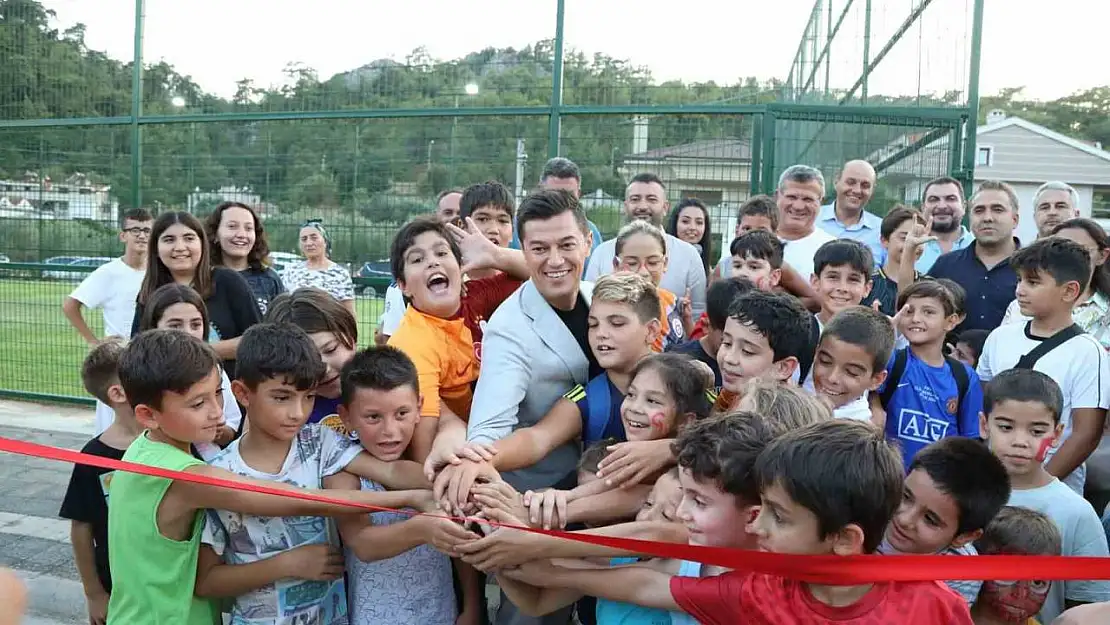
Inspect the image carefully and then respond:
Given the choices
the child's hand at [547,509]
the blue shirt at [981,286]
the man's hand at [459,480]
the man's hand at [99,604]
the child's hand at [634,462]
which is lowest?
the man's hand at [99,604]

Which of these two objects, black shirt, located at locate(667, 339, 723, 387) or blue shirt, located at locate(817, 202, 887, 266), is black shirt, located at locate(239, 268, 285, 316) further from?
blue shirt, located at locate(817, 202, 887, 266)

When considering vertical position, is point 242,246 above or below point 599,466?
above

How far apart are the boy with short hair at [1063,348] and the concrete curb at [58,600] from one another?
4395 mm

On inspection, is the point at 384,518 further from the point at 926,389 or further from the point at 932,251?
the point at 932,251

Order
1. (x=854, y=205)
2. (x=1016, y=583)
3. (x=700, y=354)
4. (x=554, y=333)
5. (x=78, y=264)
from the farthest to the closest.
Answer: (x=78, y=264)
(x=854, y=205)
(x=700, y=354)
(x=554, y=333)
(x=1016, y=583)

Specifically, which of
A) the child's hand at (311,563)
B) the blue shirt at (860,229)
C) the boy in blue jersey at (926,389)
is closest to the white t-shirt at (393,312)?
the child's hand at (311,563)

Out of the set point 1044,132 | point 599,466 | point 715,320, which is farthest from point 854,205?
point 1044,132

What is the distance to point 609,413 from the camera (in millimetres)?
2791

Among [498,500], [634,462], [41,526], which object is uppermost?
[634,462]

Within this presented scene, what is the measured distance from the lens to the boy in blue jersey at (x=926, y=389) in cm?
332

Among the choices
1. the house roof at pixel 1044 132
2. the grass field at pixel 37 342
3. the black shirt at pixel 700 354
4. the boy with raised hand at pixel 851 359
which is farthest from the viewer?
the house roof at pixel 1044 132

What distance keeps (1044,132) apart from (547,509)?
39.2m

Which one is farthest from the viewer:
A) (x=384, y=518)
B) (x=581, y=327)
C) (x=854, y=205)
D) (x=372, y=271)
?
(x=372, y=271)

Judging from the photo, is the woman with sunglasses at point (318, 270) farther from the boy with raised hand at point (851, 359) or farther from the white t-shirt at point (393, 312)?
the boy with raised hand at point (851, 359)
